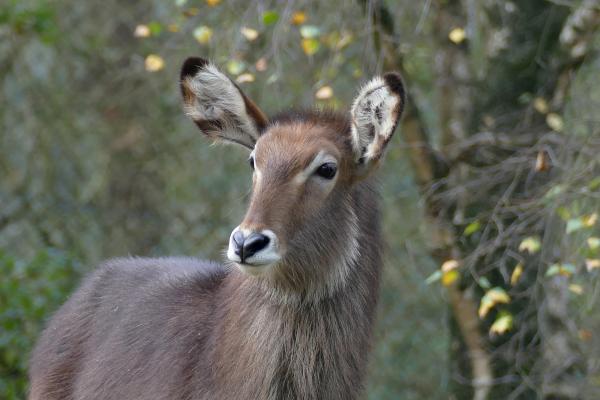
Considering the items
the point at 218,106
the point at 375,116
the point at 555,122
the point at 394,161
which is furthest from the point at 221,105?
the point at 394,161

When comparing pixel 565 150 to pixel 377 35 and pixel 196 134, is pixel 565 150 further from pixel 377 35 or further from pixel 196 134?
pixel 196 134

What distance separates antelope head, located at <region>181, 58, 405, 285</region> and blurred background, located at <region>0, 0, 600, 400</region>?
951 mm

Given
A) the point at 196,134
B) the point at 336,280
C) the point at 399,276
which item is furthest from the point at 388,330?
the point at 336,280

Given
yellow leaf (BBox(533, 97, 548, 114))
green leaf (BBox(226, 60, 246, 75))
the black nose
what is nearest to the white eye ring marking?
the black nose

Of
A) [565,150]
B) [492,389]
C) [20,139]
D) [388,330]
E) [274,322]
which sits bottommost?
[388,330]

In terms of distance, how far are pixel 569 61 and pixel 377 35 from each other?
134 cm

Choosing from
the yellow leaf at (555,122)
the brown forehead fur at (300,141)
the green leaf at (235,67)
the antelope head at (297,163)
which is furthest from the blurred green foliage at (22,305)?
the yellow leaf at (555,122)

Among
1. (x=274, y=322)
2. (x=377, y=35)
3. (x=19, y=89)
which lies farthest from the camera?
(x=19, y=89)

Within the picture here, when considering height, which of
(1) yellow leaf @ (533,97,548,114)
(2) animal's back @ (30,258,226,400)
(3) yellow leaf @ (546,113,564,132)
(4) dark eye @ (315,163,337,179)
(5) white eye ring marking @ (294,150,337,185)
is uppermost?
(5) white eye ring marking @ (294,150,337,185)

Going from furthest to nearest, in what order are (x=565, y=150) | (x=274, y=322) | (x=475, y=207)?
(x=475, y=207) → (x=565, y=150) → (x=274, y=322)

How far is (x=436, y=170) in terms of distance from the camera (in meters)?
8.00

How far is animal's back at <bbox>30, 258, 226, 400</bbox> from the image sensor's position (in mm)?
5465

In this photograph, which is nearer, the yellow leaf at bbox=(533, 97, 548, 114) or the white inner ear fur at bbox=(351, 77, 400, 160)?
the white inner ear fur at bbox=(351, 77, 400, 160)

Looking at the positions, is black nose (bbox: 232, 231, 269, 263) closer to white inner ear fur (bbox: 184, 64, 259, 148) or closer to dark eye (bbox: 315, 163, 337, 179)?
dark eye (bbox: 315, 163, 337, 179)
